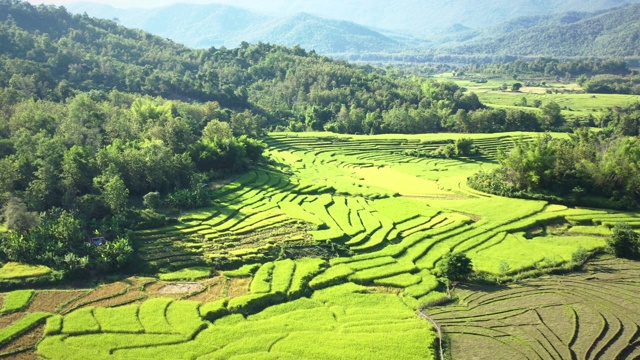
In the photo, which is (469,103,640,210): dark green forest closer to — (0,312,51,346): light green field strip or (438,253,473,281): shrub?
(438,253,473,281): shrub

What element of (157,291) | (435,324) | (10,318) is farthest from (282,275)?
(10,318)

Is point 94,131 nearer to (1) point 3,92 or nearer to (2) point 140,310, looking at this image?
(1) point 3,92

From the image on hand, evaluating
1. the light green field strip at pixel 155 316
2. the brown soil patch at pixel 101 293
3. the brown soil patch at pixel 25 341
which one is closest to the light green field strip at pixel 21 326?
the brown soil patch at pixel 25 341

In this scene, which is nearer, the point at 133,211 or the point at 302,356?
the point at 302,356

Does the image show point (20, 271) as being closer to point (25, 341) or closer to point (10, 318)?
point (10, 318)

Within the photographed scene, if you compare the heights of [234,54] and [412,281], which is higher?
[234,54]

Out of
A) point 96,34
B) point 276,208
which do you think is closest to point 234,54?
point 96,34

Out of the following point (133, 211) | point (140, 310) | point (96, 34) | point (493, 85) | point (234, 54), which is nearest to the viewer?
point (140, 310)
